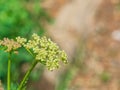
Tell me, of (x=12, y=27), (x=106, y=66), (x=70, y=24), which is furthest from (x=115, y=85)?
(x=12, y=27)

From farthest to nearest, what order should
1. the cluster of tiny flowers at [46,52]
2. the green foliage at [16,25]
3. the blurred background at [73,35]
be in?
the blurred background at [73,35] < the green foliage at [16,25] < the cluster of tiny flowers at [46,52]

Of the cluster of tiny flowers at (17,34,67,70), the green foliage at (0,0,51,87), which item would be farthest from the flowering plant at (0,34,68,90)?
the green foliage at (0,0,51,87)

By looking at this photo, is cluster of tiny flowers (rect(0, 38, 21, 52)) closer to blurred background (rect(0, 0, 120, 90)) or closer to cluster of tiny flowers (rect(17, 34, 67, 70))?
cluster of tiny flowers (rect(17, 34, 67, 70))

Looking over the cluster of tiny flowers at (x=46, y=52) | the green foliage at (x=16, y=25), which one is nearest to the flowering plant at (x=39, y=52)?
the cluster of tiny flowers at (x=46, y=52)

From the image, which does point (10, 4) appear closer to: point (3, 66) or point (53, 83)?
point (3, 66)

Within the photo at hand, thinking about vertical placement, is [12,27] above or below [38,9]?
below

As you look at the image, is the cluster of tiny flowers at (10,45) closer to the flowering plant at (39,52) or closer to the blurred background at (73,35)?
the flowering plant at (39,52)
